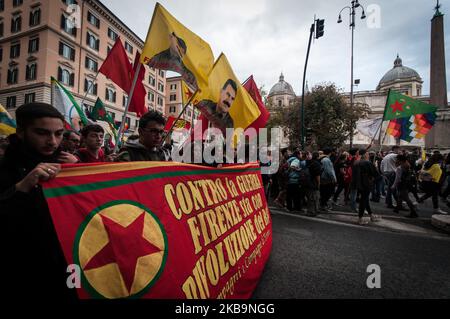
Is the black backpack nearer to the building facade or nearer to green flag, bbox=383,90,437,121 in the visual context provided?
green flag, bbox=383,90,437,121

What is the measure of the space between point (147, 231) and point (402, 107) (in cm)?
1052

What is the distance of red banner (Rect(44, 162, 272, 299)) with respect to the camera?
1332 millimetres

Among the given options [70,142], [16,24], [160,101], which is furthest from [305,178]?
[160,101]

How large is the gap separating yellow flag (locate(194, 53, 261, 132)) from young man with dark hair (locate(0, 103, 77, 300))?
2.99 m

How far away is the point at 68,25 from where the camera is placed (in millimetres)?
27922

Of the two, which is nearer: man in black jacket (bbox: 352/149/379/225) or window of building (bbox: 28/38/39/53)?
man in black jacket (bbox: 352/149/379/225)

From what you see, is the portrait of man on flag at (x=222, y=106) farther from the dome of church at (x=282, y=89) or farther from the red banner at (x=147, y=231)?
the dome of church at (x=282, y=89)

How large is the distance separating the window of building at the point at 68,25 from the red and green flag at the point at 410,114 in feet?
111

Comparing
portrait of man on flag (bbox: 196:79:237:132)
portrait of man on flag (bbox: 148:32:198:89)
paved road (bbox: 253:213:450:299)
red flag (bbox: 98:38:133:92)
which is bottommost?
paved road (bbox: 253:213:450:299)

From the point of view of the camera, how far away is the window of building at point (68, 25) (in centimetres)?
2751

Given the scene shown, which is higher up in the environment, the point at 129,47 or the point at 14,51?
the point at 129,47

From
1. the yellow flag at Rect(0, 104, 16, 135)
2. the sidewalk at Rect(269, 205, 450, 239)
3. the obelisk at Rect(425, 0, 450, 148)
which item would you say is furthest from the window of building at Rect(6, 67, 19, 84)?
the obelisk at Rect(425, 0, 450, 148)

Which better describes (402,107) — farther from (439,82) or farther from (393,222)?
(439,82)
